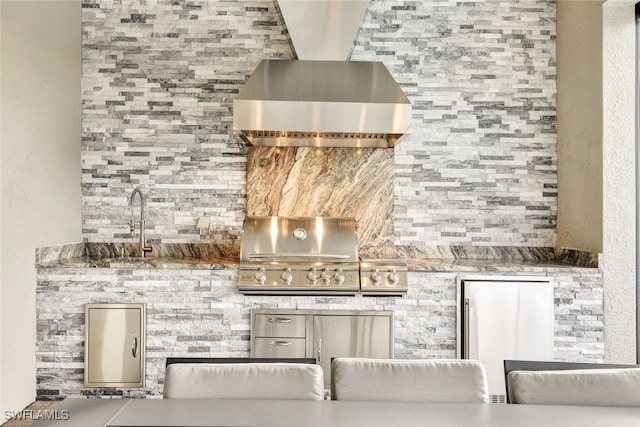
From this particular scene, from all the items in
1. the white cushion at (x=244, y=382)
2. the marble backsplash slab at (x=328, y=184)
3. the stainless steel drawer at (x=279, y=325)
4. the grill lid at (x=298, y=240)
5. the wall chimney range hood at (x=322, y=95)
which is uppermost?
the wall chimney range hood at (x=322, y=95)

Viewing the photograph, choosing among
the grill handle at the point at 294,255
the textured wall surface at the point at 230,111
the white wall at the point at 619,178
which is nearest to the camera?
the white wall at the point at 619,178

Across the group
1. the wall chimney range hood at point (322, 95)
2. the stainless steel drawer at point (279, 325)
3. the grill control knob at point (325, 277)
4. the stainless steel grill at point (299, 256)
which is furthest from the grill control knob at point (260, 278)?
the wall chimney range hood at point (322, 95)

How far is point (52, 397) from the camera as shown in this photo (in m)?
3.38

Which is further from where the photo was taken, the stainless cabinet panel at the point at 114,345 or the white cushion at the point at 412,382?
the stainless cabinet panel at the point at 114,345

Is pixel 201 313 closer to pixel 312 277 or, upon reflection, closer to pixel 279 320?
pixel 279 320

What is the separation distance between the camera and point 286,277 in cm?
339

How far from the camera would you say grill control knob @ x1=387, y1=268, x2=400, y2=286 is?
3.38m

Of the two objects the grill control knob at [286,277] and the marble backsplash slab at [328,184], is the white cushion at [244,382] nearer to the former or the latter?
the grill control knob at [286,277]

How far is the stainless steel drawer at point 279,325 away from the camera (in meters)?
3.39

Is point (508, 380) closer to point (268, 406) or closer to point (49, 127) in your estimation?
point (268, 406)

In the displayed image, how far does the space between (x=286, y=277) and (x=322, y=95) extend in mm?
1220

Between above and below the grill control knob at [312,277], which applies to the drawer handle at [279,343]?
below

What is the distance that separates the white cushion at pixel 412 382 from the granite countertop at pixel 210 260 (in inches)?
73.3

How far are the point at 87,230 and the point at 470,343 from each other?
297 cm
